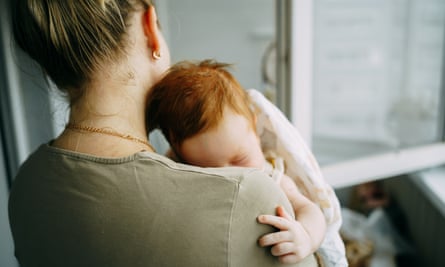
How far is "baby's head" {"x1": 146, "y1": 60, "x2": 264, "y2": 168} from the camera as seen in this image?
80 centimetres

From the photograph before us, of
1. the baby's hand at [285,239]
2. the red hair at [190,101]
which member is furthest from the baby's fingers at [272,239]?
the red hair at [190,101]

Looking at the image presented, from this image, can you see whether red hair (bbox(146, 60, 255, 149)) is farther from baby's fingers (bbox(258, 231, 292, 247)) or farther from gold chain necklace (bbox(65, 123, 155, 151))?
baby's fingers (bbox(258, 231, 292, 247))

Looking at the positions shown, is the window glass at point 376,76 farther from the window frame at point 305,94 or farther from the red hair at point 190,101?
the red hair at point 190,101

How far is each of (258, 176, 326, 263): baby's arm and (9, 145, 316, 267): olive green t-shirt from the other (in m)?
0.01

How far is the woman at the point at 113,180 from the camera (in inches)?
21.9

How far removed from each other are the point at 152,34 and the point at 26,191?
327 mm

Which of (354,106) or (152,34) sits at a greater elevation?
(152,34)

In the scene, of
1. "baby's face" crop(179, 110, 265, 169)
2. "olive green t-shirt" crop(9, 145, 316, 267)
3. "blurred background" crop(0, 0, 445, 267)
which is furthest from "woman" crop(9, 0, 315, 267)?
"blurred background" crop(0, 0, 445, 267)

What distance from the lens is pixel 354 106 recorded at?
Answer: 6.75 feet

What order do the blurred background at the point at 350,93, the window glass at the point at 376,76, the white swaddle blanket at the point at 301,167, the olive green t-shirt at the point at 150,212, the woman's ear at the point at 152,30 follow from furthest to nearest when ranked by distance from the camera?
the window glass at the point at 376,76
the blurred background at the point at 350,93
the white swaddle blanket at the point at 301,167
the woman's ear at the point at 152,30
the olive green t-shirt at the point at 150,212

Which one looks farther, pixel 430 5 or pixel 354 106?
pixel 354 106

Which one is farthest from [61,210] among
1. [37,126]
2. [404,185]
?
[404,185]

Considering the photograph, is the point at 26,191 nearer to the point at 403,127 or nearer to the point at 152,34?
the point at 152,34

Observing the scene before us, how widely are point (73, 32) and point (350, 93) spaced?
5.43 ft
